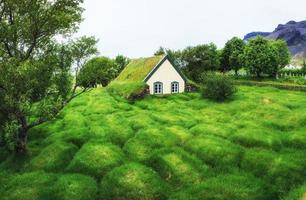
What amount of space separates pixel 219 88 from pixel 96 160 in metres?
26.2

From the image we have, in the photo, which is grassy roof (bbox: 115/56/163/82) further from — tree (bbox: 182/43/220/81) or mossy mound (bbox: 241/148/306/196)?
mossy mound (bbox: 241/148/306/196)

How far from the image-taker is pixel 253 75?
91250 mm

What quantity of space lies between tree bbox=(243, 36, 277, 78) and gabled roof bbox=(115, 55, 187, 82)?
1174 inches

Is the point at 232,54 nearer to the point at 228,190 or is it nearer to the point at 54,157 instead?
the point at 54,157

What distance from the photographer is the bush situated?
162 feet

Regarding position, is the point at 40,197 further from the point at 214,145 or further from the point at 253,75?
the point at 253,75

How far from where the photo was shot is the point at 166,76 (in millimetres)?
57188

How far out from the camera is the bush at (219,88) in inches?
1946

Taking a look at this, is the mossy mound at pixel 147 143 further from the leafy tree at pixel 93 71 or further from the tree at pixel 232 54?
the tree at pixel 232 54

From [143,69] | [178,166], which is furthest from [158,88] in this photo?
[178,166]

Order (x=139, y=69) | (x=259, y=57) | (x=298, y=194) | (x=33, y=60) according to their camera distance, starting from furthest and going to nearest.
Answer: (x=259, y=57), (x=139, y=69), (x=33, y=60), (x=298, y=194)

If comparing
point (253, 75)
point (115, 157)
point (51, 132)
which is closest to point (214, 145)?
point (115, 157)

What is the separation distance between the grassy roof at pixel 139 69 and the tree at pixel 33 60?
23.7m

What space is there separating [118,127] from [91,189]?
38.9 ft
